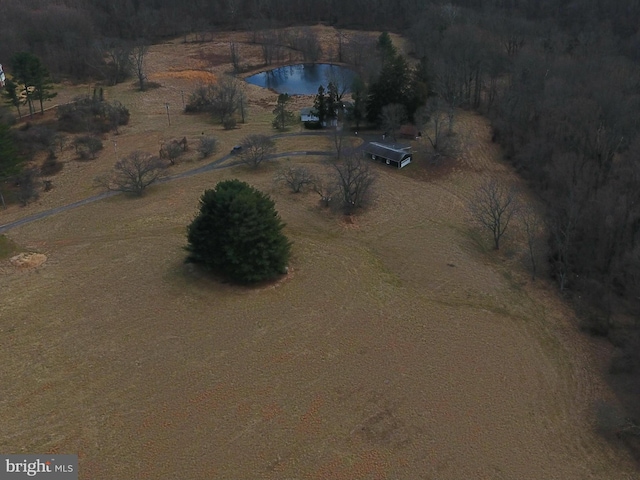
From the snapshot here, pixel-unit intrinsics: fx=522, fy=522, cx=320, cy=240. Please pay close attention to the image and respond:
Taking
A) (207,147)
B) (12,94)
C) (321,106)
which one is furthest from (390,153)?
(12,94)

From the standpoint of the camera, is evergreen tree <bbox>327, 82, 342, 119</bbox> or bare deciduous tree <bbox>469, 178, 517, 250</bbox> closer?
bare deciduous tree <bbox>469, 178, 517, 250</bbox>

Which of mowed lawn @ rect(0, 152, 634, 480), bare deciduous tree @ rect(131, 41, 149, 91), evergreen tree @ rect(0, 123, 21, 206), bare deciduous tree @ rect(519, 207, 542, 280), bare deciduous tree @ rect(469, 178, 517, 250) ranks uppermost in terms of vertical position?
bare deciduous tree @ rect(131, 41, 149, 91)

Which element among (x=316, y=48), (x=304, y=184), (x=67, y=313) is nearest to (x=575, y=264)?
(x=304, y=184)

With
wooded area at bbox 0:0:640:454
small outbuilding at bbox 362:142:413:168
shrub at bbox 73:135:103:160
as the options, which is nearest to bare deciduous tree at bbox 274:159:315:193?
small outbuilding at bbox 362:142:413:168

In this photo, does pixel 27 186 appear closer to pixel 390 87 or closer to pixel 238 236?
pixel 238 236

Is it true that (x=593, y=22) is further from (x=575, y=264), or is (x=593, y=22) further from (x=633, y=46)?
(x=575, y=264)

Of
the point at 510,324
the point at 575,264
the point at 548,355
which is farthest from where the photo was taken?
the point at 575,264

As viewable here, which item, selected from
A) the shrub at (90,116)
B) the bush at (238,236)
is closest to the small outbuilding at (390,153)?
the bush at (238,236)

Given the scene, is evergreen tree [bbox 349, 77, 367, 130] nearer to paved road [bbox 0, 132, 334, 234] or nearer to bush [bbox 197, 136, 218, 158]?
paved road [bbox 0, 132, 334, 234]
